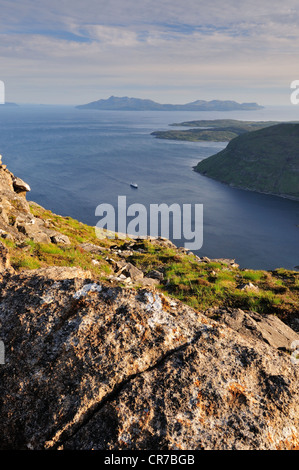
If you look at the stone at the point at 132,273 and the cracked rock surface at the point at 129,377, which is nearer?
the cracked rock surface at the point at 129,377

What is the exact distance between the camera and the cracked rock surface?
418 cm

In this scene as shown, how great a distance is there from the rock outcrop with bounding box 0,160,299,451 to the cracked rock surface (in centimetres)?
2

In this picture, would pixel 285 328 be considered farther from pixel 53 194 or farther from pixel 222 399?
pixel 53 194

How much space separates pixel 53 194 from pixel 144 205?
→ 183ft

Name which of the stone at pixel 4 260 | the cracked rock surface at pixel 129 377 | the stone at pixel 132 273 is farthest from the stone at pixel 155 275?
the cracked rock surface at pixel 129 377

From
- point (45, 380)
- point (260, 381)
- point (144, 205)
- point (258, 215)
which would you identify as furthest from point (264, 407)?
point (258, 215)

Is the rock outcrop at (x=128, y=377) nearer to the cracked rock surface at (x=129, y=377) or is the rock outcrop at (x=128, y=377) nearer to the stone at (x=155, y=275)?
the cracked rock surface at (x=129, y=377)

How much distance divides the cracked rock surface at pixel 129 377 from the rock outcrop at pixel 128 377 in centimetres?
2

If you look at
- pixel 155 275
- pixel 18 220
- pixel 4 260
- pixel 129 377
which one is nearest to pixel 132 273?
pixel 155 275

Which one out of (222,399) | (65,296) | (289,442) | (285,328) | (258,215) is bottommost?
(258,215)

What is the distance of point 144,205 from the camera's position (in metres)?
186

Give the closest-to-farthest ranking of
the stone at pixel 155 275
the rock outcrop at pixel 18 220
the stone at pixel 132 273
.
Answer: the stone at pixel 132 273, the rock outcrop at pixel 18 220, the stone at pixel 155 275

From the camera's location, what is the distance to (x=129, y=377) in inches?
189

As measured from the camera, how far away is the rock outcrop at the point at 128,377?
4.18 m
